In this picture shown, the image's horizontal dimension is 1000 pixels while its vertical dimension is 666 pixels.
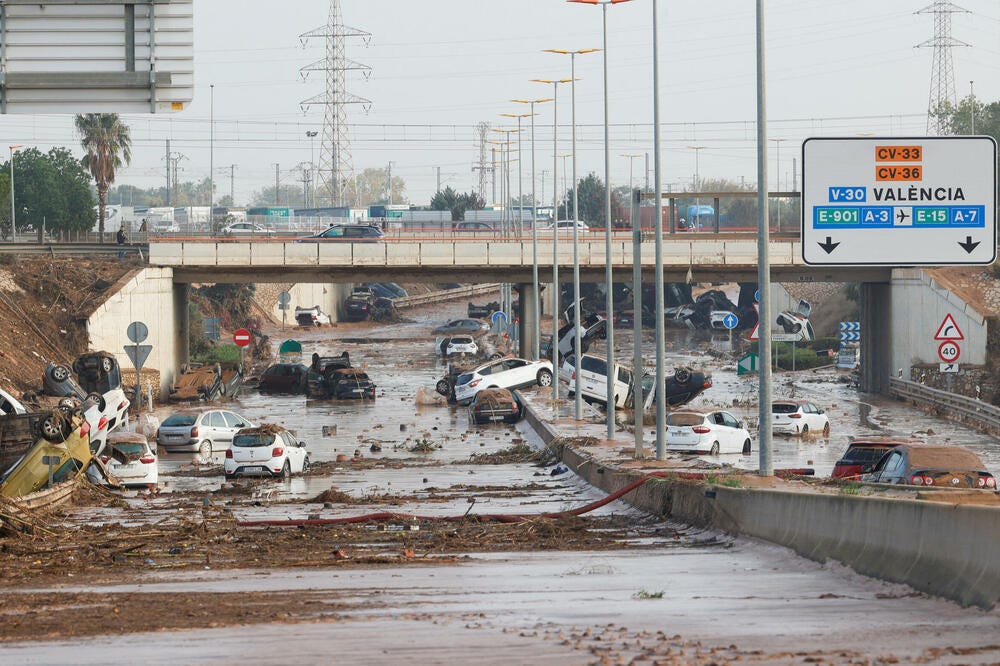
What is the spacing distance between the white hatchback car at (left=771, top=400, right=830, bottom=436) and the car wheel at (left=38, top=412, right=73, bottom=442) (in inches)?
914

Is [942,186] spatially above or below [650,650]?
above

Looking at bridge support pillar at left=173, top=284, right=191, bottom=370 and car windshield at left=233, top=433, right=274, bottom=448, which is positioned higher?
bridge support pillar at left=173, top=284, right=191, bottom=370

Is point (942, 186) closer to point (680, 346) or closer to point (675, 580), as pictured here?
point (675, 580)

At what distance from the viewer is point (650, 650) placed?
8.29 meters

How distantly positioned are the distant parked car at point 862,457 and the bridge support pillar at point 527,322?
129 feet

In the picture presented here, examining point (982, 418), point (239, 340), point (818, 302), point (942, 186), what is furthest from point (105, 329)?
point (818, 302)

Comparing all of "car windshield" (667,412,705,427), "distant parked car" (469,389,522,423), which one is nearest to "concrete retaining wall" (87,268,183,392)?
"distant parked car" (469,389,522,423)

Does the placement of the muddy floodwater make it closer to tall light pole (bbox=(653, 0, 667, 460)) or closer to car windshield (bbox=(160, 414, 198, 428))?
tall light pole (bbox=(653, 0, 667, 460))

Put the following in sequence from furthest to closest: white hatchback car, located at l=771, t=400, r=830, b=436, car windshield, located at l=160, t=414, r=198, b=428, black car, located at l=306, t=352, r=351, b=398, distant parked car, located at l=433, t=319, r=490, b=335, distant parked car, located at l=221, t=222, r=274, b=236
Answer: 1. distant parked car, located at l=433, t=319, r=490, b=335
2. distant parked car, located at l=221, t=222, r=274, b=236
3. black car, located at l=306, t=352, r=351, b=398
4. white hatchback car, located at l=771, t=400, r=830, b=436
5. car windshield, located at l=160, t=414, r=198, b=428

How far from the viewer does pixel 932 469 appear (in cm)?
2084

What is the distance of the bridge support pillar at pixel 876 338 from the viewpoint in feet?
204

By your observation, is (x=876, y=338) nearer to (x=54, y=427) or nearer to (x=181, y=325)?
(x=181, y=325)

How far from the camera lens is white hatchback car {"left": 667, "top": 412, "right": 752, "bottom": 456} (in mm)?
34875

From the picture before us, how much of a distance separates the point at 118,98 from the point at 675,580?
29.6 ft
